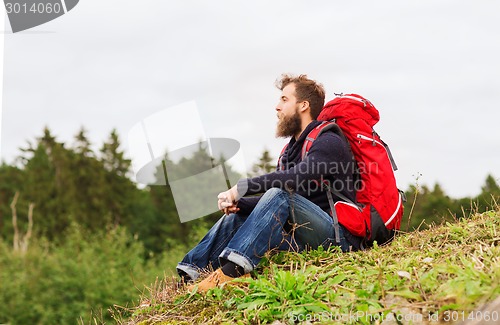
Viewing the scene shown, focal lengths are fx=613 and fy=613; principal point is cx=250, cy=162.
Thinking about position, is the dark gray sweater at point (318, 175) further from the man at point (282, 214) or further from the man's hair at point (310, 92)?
the man's hair at point (310, 92)

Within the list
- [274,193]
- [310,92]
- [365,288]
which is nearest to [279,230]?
[274,193]

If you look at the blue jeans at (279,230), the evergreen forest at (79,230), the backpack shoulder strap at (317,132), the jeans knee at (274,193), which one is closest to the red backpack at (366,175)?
the backpack shoulder strap at (317,132)

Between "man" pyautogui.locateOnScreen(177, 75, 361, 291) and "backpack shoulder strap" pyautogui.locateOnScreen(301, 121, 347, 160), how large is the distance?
6cm

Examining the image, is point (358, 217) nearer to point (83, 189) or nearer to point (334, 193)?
point (334, 193)

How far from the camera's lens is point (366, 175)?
505 centimetres

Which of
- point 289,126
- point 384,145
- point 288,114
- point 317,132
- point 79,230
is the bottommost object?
point 79,230

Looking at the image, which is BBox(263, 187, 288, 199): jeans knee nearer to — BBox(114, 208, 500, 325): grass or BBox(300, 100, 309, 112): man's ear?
BBox(114, 208, 500, 325): grass

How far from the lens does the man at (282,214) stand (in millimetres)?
4609

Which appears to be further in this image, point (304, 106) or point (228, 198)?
point (304, 106)

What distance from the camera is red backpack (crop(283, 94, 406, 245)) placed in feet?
16.3

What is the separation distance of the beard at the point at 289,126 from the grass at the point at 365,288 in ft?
4.23

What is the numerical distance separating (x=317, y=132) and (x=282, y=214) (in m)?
0.85

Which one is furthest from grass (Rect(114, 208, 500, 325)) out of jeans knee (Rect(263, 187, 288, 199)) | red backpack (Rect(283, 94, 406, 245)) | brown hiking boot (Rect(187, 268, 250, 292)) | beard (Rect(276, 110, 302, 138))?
beard (Rect(276, 110, 302, 138))

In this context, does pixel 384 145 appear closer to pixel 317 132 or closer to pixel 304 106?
pixel 317 132
